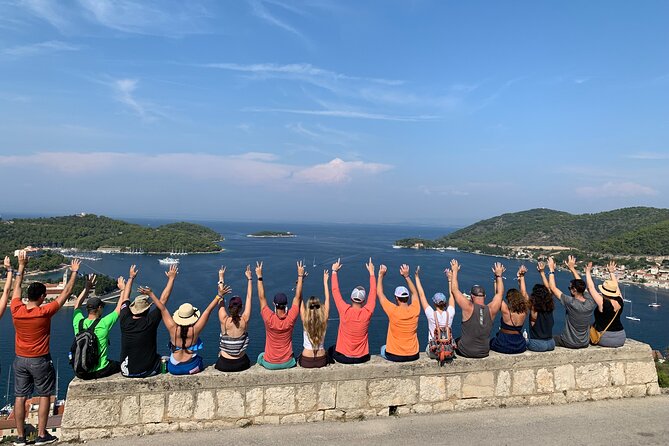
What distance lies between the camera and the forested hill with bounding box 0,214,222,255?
11762 centimetres

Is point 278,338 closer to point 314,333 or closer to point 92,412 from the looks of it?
point 314,333

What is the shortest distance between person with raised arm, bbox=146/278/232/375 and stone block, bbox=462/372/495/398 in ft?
8.70

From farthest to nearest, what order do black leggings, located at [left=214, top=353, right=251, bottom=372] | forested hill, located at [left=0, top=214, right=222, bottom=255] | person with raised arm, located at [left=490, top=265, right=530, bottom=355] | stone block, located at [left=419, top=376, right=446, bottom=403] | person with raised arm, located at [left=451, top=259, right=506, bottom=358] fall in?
forested hill, located at [left=0, top=214, right=222, bottom=255] → person with raised arm, located at [left=490, top=265, right=530, bottom=355] → person with raised arm, located at [left=451, top=259, right=506, bottom=358] → stone block, located at [left=419, top=376, right=446, bottom=403] → black leggings, located at [left=214, top=353, right=251, bottom=372]

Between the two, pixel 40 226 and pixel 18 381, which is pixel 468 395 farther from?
pixel 40 226

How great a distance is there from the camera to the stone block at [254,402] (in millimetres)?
3986

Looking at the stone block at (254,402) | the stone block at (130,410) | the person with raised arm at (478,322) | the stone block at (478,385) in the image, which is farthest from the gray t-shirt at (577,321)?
the stone block at (130,410)

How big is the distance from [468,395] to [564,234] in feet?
529

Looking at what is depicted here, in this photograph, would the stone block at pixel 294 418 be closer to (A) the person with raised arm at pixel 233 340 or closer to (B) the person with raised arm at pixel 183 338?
(A) the person with raised arm at pixel 233 340

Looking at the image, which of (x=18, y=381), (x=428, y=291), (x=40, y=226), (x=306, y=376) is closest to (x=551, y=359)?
(x=306, y=376)

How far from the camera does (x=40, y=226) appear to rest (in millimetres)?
130875

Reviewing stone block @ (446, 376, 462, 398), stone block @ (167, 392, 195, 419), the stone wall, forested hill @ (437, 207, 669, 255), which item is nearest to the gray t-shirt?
the stone wall

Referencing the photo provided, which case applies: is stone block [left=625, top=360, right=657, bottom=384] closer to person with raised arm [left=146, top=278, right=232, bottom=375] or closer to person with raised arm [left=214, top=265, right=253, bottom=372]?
person with raised arm [left=214, top=265, right=253, bottom=372]

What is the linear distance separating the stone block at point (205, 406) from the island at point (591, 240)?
309 feet

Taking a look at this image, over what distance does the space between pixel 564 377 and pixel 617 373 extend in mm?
704
